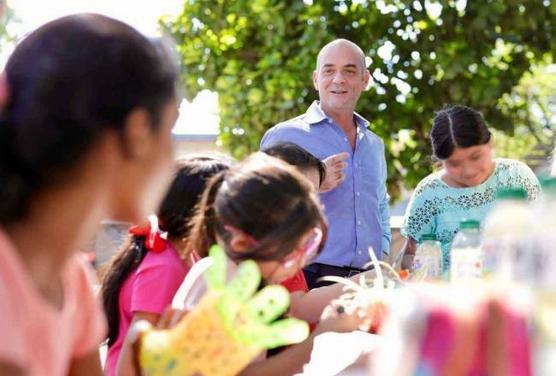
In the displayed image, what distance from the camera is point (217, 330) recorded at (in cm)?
144

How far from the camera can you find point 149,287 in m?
2.51

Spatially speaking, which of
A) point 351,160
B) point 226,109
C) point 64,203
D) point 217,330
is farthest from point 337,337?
point 226,109

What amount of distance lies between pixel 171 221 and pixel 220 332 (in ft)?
4.33

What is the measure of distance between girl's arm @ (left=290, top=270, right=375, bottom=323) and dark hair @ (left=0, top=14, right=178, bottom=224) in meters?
1.58

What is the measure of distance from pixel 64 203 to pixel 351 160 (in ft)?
11.9

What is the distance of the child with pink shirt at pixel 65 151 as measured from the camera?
1.30 m

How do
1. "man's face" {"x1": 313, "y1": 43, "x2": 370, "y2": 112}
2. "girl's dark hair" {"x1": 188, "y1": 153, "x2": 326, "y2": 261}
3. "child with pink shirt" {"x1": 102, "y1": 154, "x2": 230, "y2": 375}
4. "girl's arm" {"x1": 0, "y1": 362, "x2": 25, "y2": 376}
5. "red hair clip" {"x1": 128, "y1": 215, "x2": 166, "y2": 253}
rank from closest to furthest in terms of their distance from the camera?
"girl's arm" {"x1": 0, "y1": 362, "x2": 25, "y2": 376}, "girl's dark hair" {"x1": 188, "y1": 153, "x2": 326, "y2": 261}, "child with pink shirt" {"x1": 102, "y1": 154, "x2": 230, "y2": 375}, "red hair clip" {"x1": 128, "y1": 215, "x2": 166, "y2": 253}, "man's face" {"x1": 313, "y1": 43, "x2": 370, "y2": 112}

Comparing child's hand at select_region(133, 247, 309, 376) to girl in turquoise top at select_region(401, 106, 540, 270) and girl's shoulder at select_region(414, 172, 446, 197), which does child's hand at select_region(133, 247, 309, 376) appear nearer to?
girl in turquoise top at select_region(401, 106, 540, 270)

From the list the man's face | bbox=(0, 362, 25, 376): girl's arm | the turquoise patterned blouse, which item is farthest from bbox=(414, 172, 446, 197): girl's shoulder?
bbox=(0, 362, 25, 376): girl's arm

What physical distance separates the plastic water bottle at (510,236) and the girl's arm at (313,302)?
1.50 meters

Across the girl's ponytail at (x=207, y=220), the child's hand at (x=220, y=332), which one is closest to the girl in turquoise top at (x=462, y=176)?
the girl's ponytail at (x=207, y=220)

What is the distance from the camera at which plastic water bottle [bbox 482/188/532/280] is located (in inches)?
51.9

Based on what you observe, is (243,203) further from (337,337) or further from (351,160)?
(351,160)

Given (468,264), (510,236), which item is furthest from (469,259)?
(510,236)
